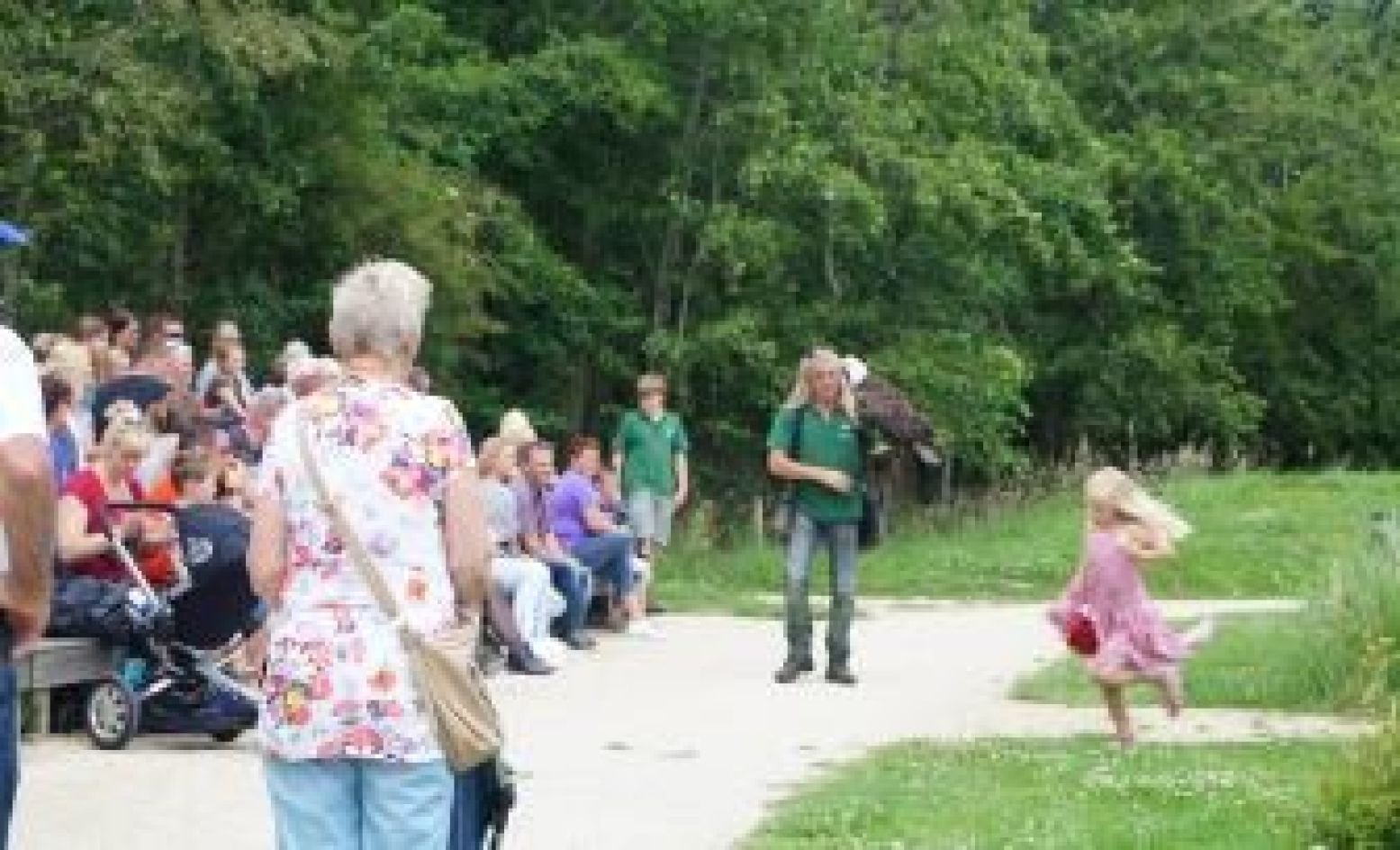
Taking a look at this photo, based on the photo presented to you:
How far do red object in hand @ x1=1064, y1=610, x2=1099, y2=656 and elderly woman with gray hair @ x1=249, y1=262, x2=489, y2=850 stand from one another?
7387 mm

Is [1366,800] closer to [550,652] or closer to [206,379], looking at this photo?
[550,652]

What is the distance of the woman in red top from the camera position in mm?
12578

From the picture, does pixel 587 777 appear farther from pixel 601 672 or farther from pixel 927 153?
pixel 927 153

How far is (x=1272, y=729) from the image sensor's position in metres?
14.0

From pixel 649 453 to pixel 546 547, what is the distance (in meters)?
4.01

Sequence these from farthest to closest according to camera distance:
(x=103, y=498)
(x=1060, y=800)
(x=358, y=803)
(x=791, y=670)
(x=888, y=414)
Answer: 1. (x=888, y=414)
2. (x=791, y=670)
3. (x=103, y=498)
4. (x=1060, y=800)
5. (x=358, y=803)

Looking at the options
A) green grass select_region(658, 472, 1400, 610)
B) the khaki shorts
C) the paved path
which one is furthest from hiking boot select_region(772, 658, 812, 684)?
the khaki shorts

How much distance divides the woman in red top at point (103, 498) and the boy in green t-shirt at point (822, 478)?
397 centimetres

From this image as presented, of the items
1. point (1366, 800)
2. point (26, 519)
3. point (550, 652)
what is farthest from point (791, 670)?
point (26, 519)

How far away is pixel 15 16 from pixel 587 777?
45.2 feet

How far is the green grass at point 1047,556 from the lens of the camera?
25.1 metres

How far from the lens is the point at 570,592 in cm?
1844

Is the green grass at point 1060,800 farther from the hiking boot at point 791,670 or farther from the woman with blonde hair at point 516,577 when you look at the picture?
the woman with blonde hair at point 516,577

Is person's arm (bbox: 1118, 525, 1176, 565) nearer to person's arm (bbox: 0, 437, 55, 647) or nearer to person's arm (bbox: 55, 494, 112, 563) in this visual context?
person's arm (bbox: 55, 494, 112, 563)
